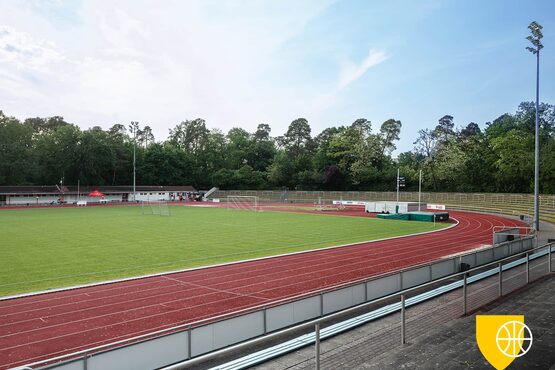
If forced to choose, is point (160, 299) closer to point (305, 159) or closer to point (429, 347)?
point (429, 347)

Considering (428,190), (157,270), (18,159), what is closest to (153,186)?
(18,159)

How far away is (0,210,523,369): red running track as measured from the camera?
9.74 metres

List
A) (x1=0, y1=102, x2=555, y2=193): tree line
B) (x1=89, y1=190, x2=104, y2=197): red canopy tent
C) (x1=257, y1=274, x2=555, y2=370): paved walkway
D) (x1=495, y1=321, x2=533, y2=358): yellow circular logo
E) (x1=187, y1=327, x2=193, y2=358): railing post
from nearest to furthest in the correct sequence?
1. (x1=495, y1=321, x2=533, y2=358): yellow circular logo
2. (x1=257, y1=274, x2=555, y2=370): paved walkway
3. (x1=187, y1=327, x2=193, y2=358): railing post
4. (x1=0, y1=102, x2=555, y2=193): tree line
5. (x1=89, y1=190, x2=104, y2=197): red canopy tent

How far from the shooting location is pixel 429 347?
7324 millimetres

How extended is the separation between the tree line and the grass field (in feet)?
127

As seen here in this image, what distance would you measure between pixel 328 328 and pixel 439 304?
11.6ft

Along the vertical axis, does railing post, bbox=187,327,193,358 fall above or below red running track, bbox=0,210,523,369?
above

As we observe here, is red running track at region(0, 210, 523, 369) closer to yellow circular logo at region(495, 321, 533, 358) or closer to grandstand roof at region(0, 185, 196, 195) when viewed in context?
yellow circular logo at region(495, 321, 533, 358)

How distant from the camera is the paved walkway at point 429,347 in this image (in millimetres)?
6545

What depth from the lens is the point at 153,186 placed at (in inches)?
3543

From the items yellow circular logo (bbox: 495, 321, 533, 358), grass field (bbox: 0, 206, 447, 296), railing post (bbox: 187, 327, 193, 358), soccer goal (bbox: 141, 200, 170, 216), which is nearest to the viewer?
yellow circular logo (bbox: 495, 321, 533, 358)

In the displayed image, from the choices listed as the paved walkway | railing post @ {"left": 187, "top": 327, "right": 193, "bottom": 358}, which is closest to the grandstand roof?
railing post @ {"left": 187, "top": 327, "right": 193, "bottom": 358}

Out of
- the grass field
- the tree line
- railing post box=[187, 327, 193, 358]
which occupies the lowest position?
the grass field

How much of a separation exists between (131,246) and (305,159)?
71.4 metres
